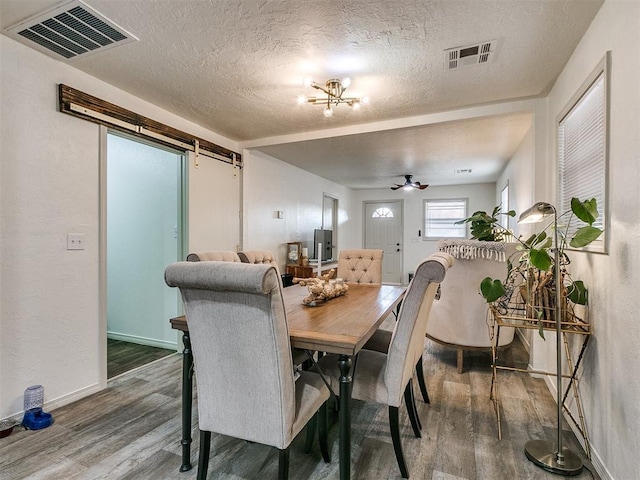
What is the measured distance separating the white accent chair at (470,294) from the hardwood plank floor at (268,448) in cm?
41

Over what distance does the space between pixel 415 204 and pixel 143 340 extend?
608 centimetres

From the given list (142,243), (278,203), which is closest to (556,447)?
(142,243)

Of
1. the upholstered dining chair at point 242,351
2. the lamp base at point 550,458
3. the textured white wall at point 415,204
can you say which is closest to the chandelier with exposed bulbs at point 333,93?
the upholstered dining chair at point 242,351

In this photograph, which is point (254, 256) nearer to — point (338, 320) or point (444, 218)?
point (338, 320)

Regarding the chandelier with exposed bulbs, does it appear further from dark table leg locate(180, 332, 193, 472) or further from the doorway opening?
dark table leg locate(180, 332, 193, 472)

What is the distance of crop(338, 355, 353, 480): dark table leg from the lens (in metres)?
1.34

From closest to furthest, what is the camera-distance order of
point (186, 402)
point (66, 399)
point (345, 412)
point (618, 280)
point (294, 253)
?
point (345, 412)
point (618, 280)
point (186, 402)
point (66, 399)
point (294, 253)

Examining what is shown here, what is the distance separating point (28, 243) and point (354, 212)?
673cm

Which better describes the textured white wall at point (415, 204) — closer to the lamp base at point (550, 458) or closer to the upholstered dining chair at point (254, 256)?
the upholstered dining chair at point (254, 256)

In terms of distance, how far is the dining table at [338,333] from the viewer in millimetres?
1341

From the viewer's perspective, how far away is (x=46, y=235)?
7.21ft

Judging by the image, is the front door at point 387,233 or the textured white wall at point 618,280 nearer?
the textured white wall at point 618,280

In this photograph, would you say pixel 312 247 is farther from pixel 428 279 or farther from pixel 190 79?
pixel 428 279

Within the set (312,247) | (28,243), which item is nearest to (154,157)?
(28,243)
